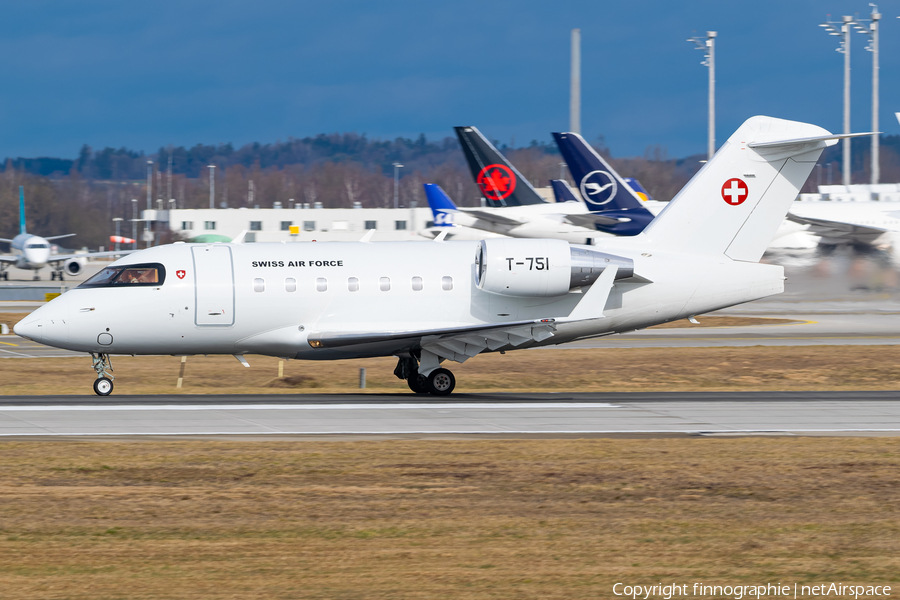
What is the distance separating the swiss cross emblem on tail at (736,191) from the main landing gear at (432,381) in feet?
25.0

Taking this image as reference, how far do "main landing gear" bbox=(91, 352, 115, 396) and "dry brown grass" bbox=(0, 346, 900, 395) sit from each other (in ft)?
7.29

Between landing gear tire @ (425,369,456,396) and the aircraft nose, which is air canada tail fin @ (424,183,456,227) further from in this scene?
the aircraft nose

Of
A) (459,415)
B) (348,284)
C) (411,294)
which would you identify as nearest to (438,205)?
(411,294)

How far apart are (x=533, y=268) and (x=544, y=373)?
7.83 m

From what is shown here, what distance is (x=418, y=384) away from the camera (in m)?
23.1

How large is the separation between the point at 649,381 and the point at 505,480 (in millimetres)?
16171

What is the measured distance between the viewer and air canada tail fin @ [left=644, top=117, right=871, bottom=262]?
2345cm

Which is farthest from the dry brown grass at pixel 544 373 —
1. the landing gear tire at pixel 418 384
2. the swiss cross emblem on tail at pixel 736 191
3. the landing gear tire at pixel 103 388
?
the swiss cross emblem on tail at pixel 736 191

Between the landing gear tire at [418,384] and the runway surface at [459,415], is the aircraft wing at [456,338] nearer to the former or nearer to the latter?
the landing gear tire at [418,384]

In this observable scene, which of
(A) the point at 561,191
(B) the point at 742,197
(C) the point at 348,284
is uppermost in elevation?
(A) the point at 561,191

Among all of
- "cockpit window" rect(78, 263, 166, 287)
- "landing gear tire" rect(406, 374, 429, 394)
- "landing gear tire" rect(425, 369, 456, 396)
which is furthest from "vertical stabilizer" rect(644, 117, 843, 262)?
"cockpit window" rect(78, 263, 166, 287)

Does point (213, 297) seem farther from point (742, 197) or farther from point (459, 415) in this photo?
point (742, 197)

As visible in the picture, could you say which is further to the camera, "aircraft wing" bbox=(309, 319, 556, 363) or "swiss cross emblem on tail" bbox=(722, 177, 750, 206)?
"swiss cross emblem on tail" bbox=(722, 177, 750, 206)

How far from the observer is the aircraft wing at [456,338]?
21.5 m
